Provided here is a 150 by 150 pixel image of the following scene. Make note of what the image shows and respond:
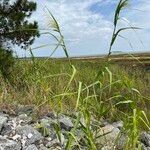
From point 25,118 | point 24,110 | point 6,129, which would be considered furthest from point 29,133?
point 24,110

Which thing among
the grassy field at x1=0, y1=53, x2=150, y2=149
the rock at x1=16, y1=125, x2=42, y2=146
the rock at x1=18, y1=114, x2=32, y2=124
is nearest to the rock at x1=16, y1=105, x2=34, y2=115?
the grassy field at x1=0, y1=53, x2=150, y2=149

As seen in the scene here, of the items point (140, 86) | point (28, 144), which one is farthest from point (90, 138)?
point (140, 86)

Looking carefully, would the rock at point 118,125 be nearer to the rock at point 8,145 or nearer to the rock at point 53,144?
the rock at point 53,144

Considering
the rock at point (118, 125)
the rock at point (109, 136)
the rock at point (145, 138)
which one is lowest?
the rock at point (145, 138)

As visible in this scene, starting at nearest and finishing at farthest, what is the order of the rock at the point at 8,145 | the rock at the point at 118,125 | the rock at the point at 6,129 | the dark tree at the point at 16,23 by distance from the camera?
the rock at the point at 8,145 → the rock at the point at 6,129 → the rock at the point at 118,125 → the dark tree at the point at 16,23

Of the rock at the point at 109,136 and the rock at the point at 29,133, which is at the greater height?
the rock at the point at 29,133

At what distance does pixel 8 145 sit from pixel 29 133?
1.68 ft

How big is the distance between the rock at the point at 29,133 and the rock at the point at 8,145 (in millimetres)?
186

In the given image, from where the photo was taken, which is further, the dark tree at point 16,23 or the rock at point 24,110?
the dark tree at point 16,23

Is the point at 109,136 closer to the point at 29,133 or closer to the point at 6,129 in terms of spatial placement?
the point at 29,133

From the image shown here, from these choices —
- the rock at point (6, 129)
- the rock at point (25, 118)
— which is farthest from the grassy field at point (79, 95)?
the rock at point (6, 129)

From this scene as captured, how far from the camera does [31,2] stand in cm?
1425

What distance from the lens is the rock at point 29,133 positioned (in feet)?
26.0

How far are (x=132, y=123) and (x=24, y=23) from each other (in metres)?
9.20
